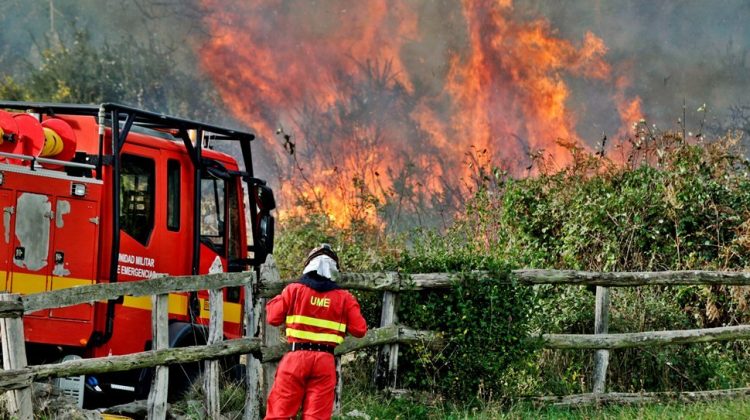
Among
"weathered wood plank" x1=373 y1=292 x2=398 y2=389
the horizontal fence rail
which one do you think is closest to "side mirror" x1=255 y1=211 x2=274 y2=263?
"weathered wood plank" x1=373 y1=292 x2=398 y2=389

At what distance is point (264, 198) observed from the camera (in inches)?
381

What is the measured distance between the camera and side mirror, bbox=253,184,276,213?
9.65 metres

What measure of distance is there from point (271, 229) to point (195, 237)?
98cm

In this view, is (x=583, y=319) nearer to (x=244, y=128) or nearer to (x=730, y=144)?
(x=730, y=144)

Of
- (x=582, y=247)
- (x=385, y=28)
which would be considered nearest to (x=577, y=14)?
(x=385, y=28)

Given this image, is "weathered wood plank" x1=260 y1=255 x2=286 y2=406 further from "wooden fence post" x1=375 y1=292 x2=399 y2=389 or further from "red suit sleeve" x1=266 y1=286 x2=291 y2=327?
"wooden fence post" x1=375 y1=292 x2=399 y2=389

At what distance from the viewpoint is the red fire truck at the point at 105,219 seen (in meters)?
7.68

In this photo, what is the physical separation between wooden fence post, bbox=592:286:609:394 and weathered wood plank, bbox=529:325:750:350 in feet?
0.43

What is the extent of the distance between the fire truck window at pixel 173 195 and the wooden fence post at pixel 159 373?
1567 mm

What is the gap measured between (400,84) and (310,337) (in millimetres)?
17949

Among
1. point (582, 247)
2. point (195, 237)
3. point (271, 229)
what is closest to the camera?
point (195, 237)

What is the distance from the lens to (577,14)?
903 inches

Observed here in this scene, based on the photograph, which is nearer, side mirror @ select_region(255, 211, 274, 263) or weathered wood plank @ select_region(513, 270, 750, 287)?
weathered wood plank @ select_region(513, 270, 750, 287)

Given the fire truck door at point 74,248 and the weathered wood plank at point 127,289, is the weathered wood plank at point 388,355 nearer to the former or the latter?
the weathered wood plank at point 127,289
